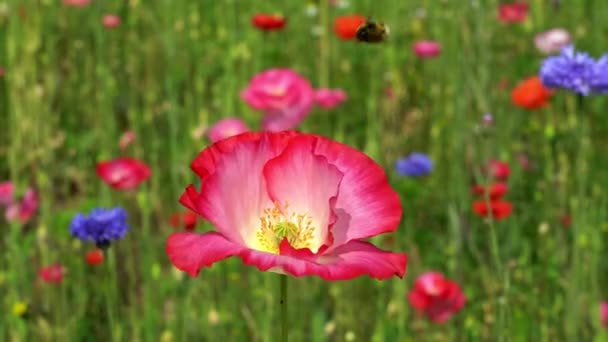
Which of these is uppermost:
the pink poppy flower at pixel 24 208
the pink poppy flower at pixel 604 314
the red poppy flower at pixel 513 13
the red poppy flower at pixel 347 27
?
the red poppy flower at pixel 347 27

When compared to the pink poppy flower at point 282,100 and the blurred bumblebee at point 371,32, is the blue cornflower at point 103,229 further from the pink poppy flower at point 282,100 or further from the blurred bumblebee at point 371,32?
the pink poppy flower at point 282,100

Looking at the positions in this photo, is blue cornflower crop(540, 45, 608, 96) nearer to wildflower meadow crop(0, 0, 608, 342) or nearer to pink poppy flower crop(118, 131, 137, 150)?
wildflower meadow crop(0, 0, 608, 342)

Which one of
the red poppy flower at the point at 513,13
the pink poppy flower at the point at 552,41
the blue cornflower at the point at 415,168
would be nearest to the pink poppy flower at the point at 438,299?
the blue cornflower at the point at 415,168

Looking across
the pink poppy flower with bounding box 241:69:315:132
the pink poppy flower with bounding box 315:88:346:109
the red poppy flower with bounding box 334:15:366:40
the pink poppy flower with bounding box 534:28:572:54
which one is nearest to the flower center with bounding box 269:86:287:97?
the pink poppy flower with bounding box 241:69:315:132

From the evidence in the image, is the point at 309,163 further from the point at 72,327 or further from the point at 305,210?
the point at 72,327

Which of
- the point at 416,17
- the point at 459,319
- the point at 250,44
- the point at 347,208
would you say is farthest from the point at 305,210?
the point at 416,17

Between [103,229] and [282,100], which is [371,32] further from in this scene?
[282,100]
